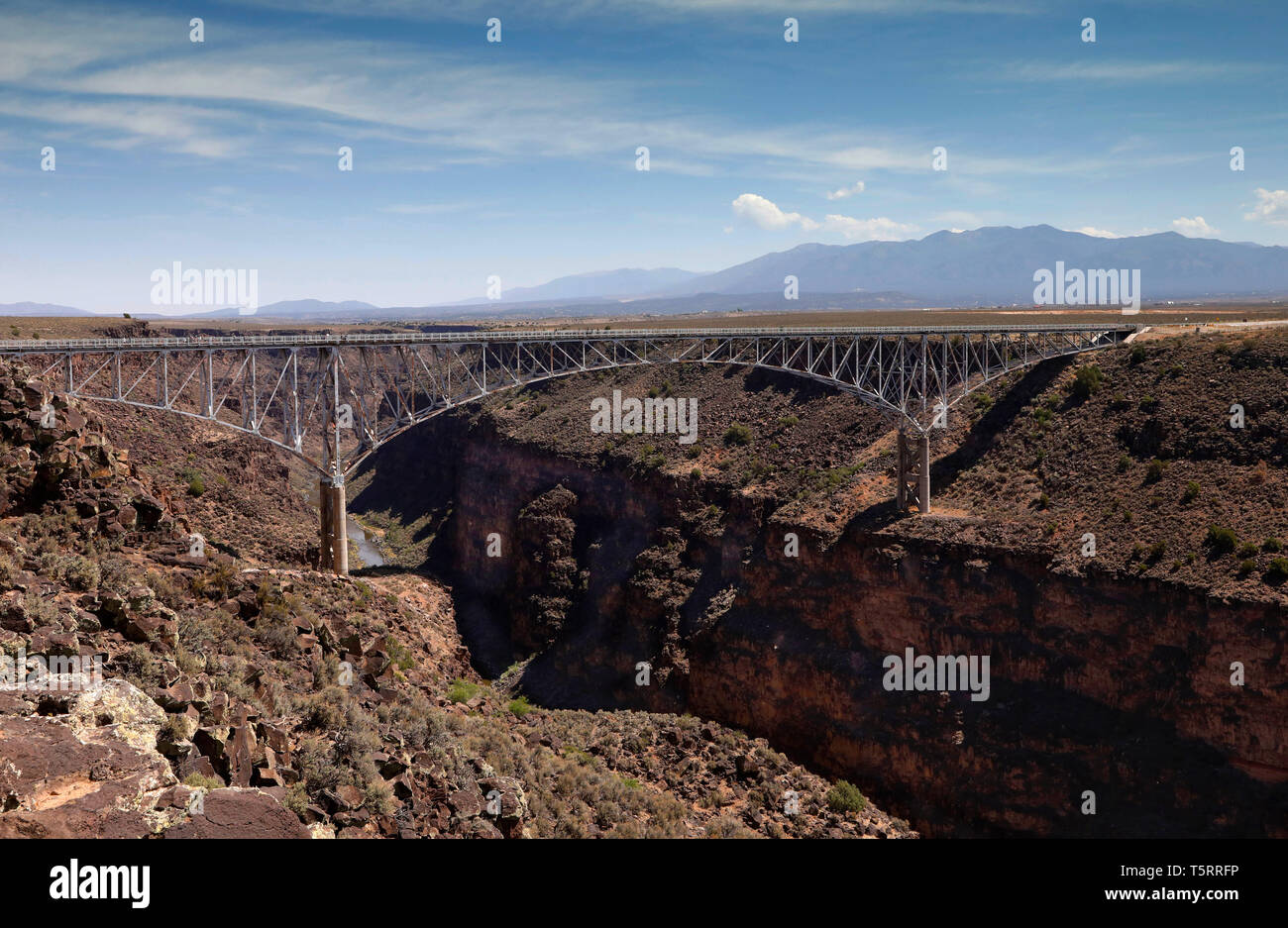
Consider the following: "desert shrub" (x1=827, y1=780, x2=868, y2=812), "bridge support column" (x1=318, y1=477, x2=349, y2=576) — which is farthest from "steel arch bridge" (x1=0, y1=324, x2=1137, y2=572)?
"desert shrub" (x1=827, y1=780, x2=868, y2=812)

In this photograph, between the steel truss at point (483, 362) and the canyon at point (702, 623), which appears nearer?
the canyon at point (702, 623)

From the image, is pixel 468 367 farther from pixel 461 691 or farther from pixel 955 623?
pixel 955 623

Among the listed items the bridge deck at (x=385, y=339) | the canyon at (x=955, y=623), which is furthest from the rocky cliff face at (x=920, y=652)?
the bridge deck at (x=385, y=339)

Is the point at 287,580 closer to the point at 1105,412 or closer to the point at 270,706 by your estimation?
the point at 270,706

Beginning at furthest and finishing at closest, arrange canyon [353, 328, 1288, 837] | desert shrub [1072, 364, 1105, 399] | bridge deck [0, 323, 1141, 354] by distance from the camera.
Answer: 1. desert shrub [1072, 364, 1105, 399]
2. bridge deck [0, 323, 1141, 354]
3. canyon [353, 328, 1288, 837]

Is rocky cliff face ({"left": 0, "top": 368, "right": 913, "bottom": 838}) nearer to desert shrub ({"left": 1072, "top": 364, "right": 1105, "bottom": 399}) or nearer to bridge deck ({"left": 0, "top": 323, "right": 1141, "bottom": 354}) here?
bridge deck ({"left": 0, "top": 323, "right": 1141, "bottom": 354})

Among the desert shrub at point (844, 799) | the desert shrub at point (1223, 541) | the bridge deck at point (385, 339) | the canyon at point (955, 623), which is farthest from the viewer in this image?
the desert shrub at point (1223, 541)

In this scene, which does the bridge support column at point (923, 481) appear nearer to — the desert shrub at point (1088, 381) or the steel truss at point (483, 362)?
the steel truss at point (483, 362)

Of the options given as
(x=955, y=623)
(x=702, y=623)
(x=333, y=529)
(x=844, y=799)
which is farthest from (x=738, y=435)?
(x=844, y=799)
